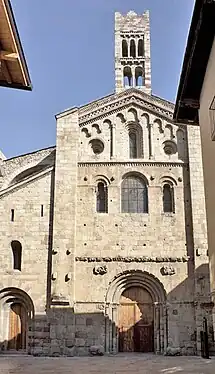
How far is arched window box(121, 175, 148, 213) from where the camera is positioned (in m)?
19.9

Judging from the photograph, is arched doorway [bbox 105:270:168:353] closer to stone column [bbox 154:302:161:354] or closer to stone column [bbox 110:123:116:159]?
stone column [bbox 154:302:161:354]

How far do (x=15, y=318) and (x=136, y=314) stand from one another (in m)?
5.01

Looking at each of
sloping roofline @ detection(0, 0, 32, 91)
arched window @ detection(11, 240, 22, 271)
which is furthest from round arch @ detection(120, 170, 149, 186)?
sloping roofline @ detection(0, 0, 32, 91)

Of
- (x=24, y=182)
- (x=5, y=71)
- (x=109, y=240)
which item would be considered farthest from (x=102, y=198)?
(x=5, y=71)

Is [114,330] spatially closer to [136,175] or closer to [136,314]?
[136,314]

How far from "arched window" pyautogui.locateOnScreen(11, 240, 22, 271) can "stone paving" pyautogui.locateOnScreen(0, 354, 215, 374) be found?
357 cm

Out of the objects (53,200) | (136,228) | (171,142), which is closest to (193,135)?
(171,142)

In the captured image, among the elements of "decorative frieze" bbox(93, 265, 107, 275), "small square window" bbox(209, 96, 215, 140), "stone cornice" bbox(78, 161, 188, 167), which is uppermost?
"stone cornice" bbox(78, 161, 188, 167)

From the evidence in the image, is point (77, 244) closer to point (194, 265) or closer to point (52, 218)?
point (52, 218)

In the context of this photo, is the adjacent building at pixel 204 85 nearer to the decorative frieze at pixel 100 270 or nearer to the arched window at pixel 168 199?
the decorative frieze at pixel 100 270

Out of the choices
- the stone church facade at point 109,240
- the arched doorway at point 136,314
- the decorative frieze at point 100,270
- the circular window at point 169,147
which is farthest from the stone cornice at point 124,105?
the arched doorway at point 136,314

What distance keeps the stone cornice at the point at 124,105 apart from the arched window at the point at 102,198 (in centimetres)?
318

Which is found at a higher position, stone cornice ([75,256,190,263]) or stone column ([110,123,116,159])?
stone column ([110,123,116,159])

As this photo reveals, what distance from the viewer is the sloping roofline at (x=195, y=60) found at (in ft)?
22.4
